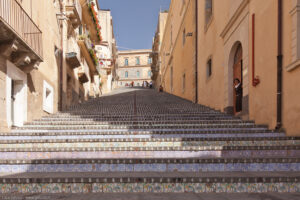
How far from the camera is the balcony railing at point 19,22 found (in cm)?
571

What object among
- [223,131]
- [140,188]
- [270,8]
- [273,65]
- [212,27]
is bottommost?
[140,188]

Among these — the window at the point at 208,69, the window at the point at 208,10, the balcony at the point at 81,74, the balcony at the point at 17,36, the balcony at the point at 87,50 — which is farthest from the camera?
the balcony at the point at 87,50

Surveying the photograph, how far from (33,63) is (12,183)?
4930mm

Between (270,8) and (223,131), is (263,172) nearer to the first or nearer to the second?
(223,131)

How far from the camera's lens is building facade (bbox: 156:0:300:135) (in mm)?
5473

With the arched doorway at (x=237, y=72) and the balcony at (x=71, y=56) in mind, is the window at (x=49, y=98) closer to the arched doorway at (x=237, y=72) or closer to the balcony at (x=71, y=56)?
the balcony at (x=71, y=56)

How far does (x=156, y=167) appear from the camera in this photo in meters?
4.11

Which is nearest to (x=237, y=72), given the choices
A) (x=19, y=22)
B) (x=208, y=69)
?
(x=208, y=69)

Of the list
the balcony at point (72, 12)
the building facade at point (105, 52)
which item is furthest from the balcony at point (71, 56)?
the building facade at point (105, 52)

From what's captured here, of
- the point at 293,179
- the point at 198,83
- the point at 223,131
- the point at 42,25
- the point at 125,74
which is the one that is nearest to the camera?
the point at 293,179

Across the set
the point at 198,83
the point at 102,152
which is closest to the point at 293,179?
the point at 102,152

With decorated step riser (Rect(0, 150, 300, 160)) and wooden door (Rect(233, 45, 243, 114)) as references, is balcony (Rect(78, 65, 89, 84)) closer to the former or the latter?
wooden door (Rect(233, 45, 243, 114))

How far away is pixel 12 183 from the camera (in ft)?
11.5

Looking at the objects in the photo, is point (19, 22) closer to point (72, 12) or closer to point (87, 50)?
point (72, 12)
